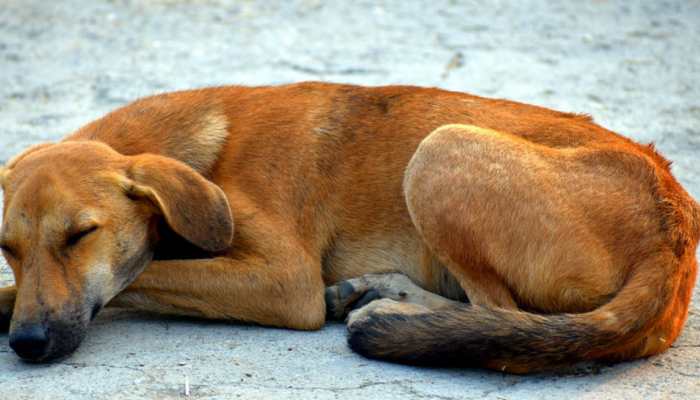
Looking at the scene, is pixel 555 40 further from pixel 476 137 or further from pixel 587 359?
pixel 587 359

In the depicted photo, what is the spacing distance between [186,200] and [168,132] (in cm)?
62

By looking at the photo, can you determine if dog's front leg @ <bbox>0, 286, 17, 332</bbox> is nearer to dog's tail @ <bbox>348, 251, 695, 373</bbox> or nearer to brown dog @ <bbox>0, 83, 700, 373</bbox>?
brown dog @ <bbox>0, 83, 700, 373</bbox>

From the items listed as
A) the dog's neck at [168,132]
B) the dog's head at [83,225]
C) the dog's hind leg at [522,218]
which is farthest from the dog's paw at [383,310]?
the dog's neck at [168,132]

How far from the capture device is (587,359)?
413 centimetres

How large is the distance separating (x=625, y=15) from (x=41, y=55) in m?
5.06

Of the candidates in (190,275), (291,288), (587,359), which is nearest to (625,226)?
(587,359)

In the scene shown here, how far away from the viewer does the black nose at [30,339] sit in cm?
403

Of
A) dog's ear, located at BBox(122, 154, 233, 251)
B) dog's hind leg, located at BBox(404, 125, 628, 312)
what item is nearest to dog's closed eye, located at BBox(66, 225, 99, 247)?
dog's ear, located at BBox(122, 154, 233, 251)

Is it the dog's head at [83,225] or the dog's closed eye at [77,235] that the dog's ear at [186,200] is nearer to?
the dog's head at [83,225]

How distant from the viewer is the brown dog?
4.11 m

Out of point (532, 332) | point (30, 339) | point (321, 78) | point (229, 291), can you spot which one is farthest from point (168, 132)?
point (321, 78)

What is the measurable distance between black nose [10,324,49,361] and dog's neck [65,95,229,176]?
95cm

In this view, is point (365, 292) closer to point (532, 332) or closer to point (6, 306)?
point (532, 332)

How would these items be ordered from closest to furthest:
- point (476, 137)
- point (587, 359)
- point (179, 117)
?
1. point (587, 359)
2. point (476, 137)
3. point (179, 117)
